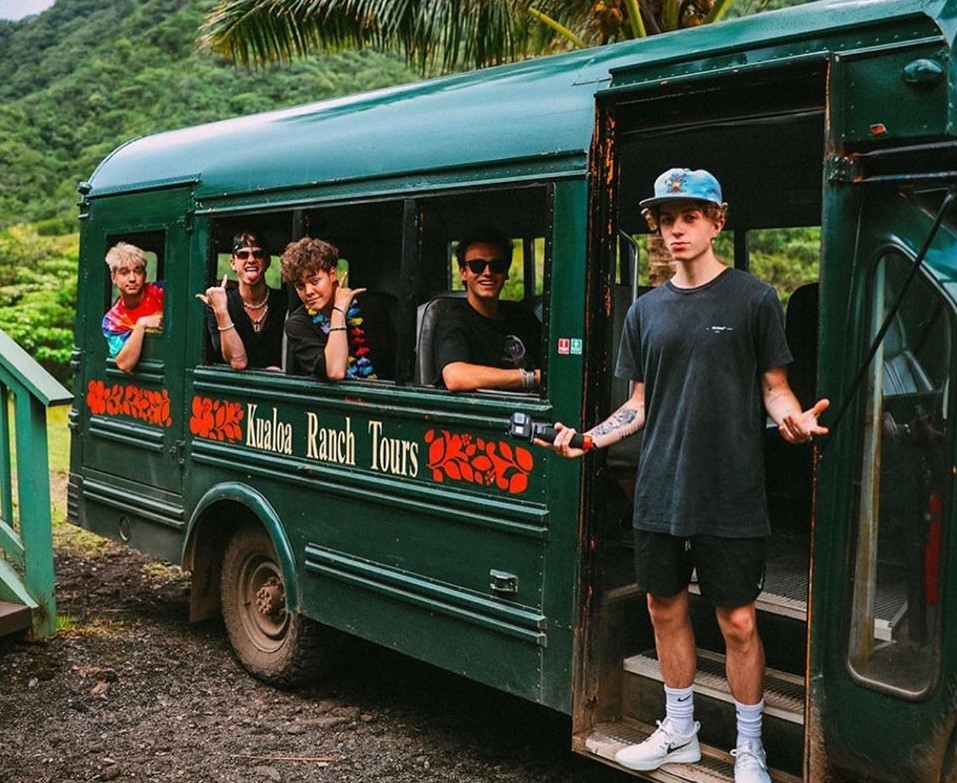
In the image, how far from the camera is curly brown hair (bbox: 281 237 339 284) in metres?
4.62

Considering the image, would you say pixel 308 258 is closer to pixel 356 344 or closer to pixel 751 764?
pixel 356 344

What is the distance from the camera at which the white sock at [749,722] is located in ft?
10.7

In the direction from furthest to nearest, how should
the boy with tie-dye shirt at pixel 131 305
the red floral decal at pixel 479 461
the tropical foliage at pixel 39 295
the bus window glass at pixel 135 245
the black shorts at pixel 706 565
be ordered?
the tropical foliage at pixel 39 295
the bus window glass at pixel 135 245
the boy with tie-dye shirt at pixel 131 305
the red floral decal at pixel 479 461
the black shorts at pixel 706 565

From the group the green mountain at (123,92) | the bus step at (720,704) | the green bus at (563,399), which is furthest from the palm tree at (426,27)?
the green mountain at (123,92)

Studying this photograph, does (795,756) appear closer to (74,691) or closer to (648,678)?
(648,678)

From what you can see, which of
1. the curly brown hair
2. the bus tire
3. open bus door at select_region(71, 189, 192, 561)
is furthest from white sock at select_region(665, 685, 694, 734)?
open bus door at select_region(71, 189, 192, 561)

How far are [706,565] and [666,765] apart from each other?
2.18ft

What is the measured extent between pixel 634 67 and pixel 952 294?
127cm

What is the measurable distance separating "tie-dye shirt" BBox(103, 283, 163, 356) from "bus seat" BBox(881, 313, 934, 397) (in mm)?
4077

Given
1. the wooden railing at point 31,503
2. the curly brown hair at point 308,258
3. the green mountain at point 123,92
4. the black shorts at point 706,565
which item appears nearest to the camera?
the black shorts at point 706,565

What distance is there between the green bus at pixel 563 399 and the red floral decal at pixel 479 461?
1cm

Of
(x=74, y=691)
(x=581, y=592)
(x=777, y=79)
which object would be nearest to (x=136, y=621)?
(x=74, y=691)

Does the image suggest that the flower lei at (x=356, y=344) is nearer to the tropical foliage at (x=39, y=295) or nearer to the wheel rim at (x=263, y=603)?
the wheel rim at (x=263, y=603)

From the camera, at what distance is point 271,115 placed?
538cm
